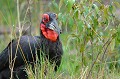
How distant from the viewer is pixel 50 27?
487cm

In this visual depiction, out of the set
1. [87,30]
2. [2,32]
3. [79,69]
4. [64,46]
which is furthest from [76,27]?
[2,32]

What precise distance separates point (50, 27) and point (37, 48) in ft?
0.87

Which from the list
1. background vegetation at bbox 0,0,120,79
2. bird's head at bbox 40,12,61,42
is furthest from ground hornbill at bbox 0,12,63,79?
background vegetation at bbox 0,0,120,79

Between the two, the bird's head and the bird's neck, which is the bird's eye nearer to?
the bird's head

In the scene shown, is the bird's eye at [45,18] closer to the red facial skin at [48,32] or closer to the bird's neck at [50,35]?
the red facial skin at [48,32]

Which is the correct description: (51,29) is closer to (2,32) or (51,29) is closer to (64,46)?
(64,46)

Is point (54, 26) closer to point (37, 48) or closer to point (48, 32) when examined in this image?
point (48, 32)

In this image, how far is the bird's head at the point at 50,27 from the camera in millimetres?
4801

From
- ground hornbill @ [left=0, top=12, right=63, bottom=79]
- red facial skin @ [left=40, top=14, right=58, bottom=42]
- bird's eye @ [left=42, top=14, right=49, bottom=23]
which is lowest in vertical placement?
ground hornbill @ [left=0, top=12, right=63, bottom=79]

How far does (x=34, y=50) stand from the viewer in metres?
4.75

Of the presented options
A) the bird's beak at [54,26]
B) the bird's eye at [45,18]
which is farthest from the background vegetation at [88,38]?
the bird's eye at [45,18]

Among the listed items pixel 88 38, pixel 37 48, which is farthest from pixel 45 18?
pixel 88 38

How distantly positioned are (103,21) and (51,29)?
0.60 meters

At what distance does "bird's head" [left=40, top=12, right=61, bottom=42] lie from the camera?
15.8 feet
